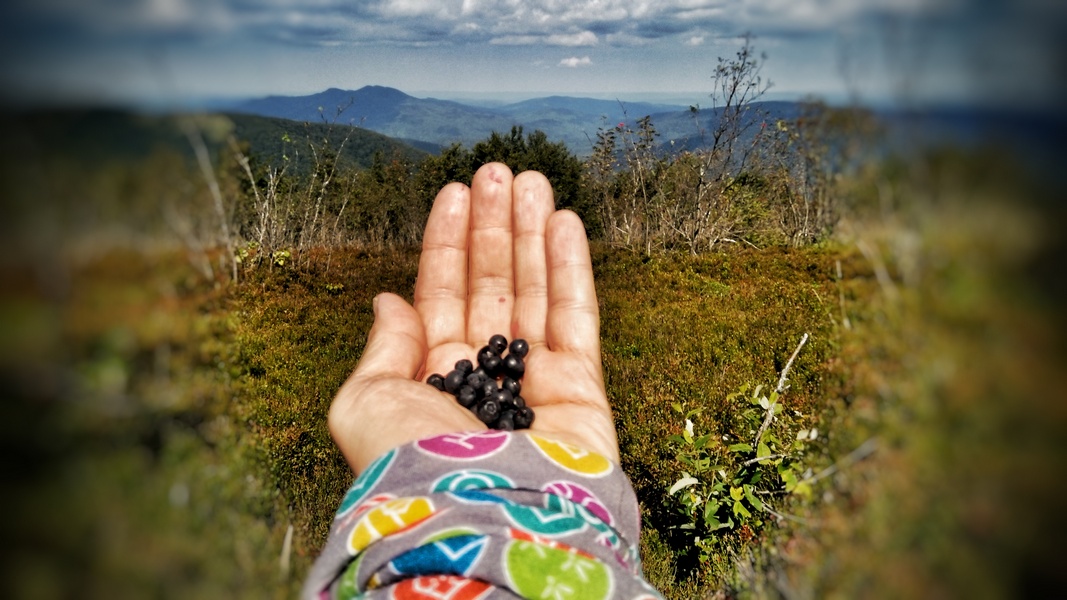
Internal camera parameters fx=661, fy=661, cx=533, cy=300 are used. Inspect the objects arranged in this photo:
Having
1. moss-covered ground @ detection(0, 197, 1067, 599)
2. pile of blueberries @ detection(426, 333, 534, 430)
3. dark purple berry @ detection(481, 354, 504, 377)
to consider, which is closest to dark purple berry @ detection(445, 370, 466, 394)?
pile of blueberries @ detection(426, 333, 534, 430)

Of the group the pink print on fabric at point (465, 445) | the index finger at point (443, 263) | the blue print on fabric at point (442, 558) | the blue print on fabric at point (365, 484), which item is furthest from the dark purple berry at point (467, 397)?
the blue print on fabric at point (442, 558)

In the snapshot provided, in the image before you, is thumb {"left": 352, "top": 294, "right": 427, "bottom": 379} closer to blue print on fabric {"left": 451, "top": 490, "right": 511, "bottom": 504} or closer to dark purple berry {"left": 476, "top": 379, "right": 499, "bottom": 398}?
dark purple berry {"left": 476, "top": 379, "right": 499, "bottom": 398}

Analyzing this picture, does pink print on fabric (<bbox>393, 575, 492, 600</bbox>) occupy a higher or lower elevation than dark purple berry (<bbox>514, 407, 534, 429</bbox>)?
higher

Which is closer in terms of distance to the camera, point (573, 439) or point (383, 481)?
point (383, 481)

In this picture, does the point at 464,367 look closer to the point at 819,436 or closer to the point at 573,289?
the point at 573,289

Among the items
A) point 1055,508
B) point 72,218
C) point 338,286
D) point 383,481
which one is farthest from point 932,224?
point 338,286

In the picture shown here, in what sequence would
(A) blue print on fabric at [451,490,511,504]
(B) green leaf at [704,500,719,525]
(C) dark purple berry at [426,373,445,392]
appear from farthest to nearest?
(C) dark purple berry at [426,373,445,392], (B) green leaf at [704,500,719,525], (A) blue print on fabric at [451,490,511,504]

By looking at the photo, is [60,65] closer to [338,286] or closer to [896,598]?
[896,598]
